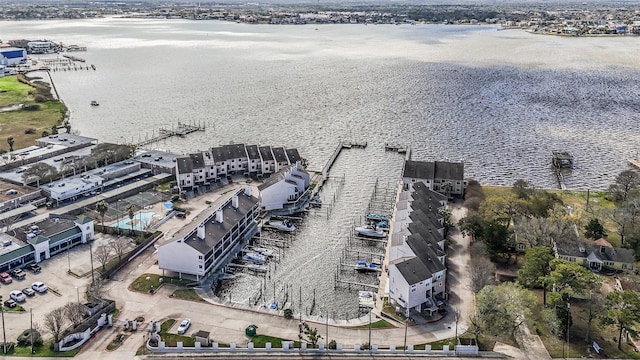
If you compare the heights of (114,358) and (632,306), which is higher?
(632,306)

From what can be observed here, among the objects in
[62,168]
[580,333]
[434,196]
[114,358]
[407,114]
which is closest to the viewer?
[114,358]

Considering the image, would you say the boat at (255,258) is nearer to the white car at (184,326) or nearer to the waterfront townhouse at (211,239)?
the waterfront townhouse at (211,239)

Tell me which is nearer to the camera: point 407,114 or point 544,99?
point 407,114

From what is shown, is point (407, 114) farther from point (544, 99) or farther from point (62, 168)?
point (62, 168)

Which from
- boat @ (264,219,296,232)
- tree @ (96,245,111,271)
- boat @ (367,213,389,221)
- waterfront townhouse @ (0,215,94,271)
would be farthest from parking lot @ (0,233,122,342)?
boat @ (367,213,389,221)

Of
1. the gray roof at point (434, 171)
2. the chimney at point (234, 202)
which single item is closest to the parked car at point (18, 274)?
the chimney at point (234, 202)

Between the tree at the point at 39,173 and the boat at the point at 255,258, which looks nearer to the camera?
the boat at the point at 255,258

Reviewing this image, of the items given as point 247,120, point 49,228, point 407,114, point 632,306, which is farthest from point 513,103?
point 49,228
